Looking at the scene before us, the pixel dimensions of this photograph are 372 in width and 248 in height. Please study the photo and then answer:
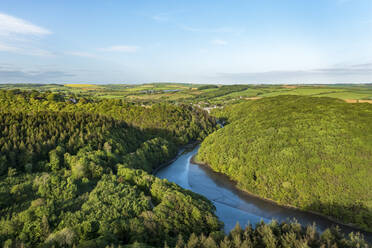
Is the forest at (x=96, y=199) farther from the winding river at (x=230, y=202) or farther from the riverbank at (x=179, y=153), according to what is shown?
the winding river at (x=230, y=202)

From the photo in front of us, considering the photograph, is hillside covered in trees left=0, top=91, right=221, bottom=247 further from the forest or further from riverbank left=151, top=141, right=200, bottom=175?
riverbank left=151, top=141, right=200, bottom=175

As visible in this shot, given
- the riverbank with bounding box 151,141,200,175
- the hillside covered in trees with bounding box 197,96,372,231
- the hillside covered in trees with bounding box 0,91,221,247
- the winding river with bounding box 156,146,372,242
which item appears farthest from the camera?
the riverbank with bounding box 151,141,200,175

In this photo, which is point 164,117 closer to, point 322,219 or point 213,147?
point 213,147

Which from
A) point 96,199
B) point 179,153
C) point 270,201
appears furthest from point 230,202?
point 179,153

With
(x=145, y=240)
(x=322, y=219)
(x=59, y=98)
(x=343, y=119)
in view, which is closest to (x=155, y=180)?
(x=145, y=240)

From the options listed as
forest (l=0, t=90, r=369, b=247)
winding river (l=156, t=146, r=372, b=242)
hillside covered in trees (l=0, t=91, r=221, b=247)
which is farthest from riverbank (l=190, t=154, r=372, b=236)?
hillside covered in trees (l=0, t=91, r=221, b=247)

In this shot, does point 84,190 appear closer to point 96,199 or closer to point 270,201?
point 96,199
